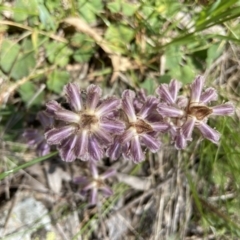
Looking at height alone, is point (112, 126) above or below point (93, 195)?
above

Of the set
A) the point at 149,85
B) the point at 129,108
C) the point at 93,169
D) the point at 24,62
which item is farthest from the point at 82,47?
the point at 129,108

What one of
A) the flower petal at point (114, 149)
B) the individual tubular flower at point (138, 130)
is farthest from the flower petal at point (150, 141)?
the flower petal at point (114, 149)

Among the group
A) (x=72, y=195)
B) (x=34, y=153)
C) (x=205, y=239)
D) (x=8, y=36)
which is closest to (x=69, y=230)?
(x=72, y=195)

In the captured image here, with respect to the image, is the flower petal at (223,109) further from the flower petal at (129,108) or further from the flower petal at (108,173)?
the flower petal at (108,173)

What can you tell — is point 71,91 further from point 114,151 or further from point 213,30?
point 213,30

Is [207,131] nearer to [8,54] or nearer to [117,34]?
[117,34]

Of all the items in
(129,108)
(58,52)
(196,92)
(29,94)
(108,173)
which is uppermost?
(196,92)

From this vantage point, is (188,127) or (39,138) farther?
(39,138)

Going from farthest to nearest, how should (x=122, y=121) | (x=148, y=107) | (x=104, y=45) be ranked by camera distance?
1. (x=104, y=45)
2. (x=148, y=107)
3. (x=122, y=121)
